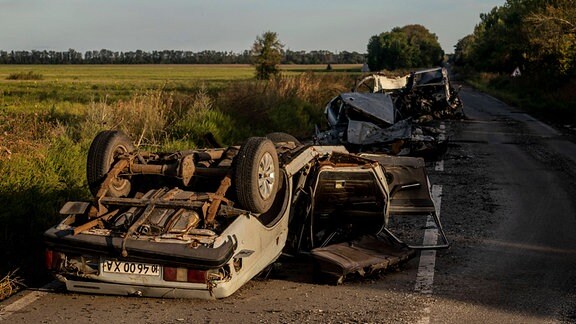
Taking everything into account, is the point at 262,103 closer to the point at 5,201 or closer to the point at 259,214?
the point at 5,201

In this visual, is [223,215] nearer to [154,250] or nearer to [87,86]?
[154,250]

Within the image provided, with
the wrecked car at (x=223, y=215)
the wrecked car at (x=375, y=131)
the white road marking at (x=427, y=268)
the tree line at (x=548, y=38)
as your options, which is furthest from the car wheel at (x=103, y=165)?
the tree line at (x=548, y=38)

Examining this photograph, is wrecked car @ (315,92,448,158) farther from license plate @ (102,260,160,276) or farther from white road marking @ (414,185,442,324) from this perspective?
license plate @ (102,260,160,276)

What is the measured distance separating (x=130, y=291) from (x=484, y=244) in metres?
4.16

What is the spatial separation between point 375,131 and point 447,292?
887cm

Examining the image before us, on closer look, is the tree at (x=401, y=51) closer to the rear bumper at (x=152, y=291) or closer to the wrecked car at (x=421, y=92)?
the wrecked car at (x=421, y=92)

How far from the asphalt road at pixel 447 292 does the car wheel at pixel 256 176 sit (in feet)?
2.61

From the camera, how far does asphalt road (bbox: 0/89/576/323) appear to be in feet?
17.7

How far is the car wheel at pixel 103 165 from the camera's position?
6340 millimetres

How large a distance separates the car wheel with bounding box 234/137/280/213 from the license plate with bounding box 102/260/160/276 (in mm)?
927

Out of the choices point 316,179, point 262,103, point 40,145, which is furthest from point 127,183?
point 262,103

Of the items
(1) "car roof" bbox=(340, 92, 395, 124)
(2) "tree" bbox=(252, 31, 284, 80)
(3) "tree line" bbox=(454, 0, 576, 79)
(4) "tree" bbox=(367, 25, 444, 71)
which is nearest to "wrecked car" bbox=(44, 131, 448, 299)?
(1) "car roof" bbox=(340, 92, 395, 124)

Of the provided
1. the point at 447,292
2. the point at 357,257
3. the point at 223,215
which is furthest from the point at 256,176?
the point at 447,292

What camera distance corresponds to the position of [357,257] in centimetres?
655
